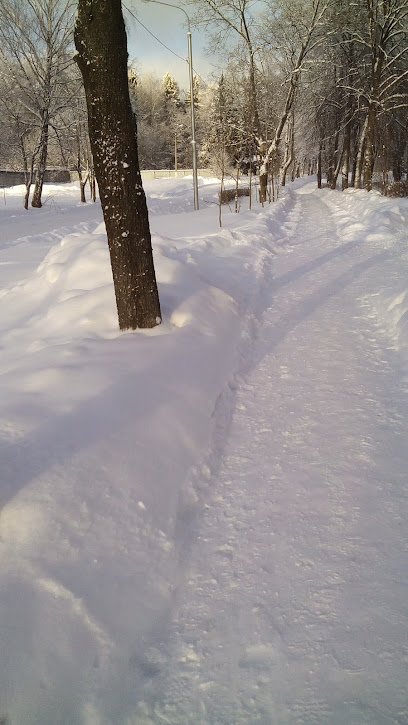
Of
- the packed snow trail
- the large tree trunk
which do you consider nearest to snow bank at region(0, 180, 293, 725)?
the packed snow trail

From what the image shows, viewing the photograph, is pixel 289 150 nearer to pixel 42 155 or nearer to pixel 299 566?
pixel 42 155

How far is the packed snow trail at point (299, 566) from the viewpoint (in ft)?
5.54

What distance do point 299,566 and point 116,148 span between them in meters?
3.50

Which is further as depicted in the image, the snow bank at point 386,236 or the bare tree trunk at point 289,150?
the bare tree trunk at point 289,150

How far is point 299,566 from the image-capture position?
2221 millimetres

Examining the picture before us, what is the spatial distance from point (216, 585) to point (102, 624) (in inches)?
22.6

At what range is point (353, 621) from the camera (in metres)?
1.92

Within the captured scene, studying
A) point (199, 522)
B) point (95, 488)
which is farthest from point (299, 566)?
point (95, 488)

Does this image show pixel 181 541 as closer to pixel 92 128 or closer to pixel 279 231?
pixel 92 128

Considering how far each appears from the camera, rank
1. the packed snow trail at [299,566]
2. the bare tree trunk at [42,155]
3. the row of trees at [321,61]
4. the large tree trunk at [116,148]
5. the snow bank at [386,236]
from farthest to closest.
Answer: the bare tree trunk at [42,155], the row of trees at [321,61], the snow bank at [386,236], the large tree trunk at [116,148], the packed snow trail at [299,566]

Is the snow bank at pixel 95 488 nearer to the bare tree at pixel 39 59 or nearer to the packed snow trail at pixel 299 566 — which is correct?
the packed snow trail at pixel 299 566

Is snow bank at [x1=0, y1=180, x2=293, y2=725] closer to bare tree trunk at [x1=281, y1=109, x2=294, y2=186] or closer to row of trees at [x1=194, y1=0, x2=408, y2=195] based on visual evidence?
row of trees at [x1=194, y1=0, x2=408, y2=195]

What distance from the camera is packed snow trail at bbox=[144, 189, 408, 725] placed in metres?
1.69

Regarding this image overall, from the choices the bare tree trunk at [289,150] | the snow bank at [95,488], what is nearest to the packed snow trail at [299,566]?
the snow bank at [95,488]
